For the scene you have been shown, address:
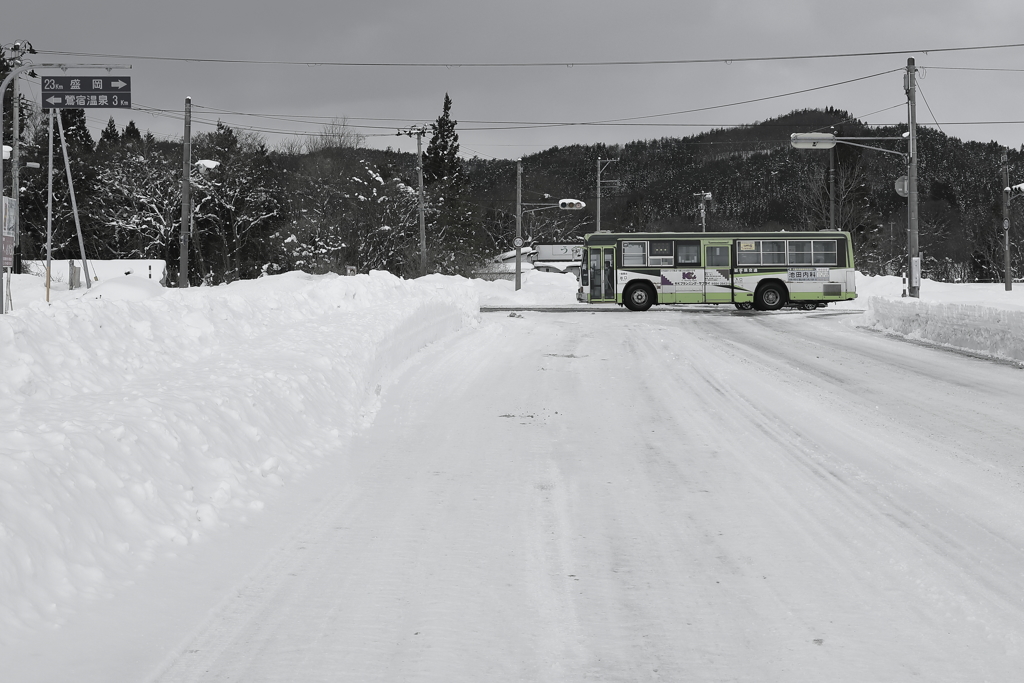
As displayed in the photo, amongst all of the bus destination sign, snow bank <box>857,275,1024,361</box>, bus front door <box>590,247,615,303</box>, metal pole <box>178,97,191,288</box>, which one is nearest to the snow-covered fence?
snow bank <box>857,275,1024,361</box>

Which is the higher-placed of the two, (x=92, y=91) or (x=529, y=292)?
(x=92, y=91)

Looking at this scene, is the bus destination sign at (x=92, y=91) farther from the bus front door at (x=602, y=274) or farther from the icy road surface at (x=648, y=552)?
the bus front door at (x=602, y=274)

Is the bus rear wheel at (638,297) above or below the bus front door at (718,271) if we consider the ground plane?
below

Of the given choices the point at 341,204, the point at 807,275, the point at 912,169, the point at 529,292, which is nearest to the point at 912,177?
the point at 912,169

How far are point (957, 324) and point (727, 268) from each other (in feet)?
53.8

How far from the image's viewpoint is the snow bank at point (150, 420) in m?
4.83

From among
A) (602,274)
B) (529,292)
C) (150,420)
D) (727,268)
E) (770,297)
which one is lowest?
(150,420)

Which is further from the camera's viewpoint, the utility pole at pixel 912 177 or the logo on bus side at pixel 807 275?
the logo on bus side at pixel 807 275

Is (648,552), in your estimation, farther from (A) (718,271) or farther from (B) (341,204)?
(B) (341,204)

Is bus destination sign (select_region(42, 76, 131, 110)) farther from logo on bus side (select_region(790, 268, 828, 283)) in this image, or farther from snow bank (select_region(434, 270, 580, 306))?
logo on bus side (select_region(790, 268, 828, 283))

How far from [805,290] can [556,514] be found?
1222 inches

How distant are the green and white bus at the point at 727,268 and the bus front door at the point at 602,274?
38 mm

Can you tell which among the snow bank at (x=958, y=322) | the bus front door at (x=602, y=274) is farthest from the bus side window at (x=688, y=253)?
the snow bank at (x=958, y=322)

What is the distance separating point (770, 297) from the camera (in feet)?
116
